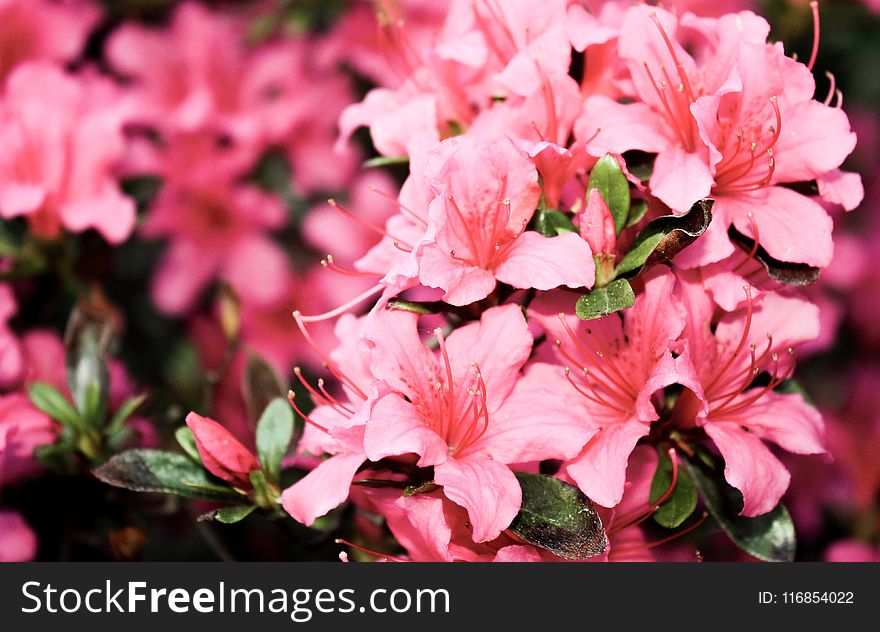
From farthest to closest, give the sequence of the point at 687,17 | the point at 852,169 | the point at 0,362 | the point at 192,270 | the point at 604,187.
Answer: the point at 852,169, the point at 192,270, the point at 0,362, the point at 687,17, the point at 604,187

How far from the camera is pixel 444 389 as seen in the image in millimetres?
943

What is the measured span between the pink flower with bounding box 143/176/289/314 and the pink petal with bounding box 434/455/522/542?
908 millimetres

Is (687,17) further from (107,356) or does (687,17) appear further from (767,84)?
(107,356)

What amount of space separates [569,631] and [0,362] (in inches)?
29.7

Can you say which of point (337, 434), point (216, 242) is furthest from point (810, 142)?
point (216, 242)

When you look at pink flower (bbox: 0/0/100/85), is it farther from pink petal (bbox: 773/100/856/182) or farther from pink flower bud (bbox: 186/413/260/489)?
pink petal (bbox: 773/100/856/182)

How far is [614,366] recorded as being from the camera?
37.7 inches

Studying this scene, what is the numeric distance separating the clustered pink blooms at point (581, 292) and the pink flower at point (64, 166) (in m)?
0.47

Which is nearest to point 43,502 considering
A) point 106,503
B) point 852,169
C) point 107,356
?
point 106,503

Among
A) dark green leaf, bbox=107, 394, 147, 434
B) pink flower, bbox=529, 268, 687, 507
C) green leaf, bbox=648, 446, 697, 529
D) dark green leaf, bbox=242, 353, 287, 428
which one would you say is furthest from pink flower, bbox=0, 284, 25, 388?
green leaf, bbox=648, 446, 697, 529

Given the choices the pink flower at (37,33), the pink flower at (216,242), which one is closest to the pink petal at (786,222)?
the pink flower at (216,242)

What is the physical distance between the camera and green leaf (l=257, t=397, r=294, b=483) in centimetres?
107

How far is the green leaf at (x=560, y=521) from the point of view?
890 millimetres

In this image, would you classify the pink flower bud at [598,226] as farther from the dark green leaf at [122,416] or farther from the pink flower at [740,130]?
the dark green leaf at [122,416]
